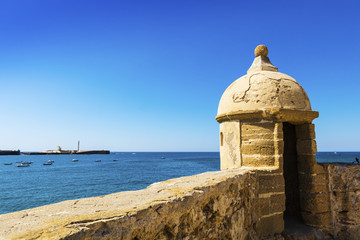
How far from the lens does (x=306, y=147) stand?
4258 mm

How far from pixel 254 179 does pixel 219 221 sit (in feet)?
4.22

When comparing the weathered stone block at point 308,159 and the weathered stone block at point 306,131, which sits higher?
the weathered stone block at point 306,131

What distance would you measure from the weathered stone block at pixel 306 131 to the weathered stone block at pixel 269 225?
1.48 meters

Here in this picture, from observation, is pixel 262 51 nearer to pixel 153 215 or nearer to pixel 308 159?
pixel 308 159

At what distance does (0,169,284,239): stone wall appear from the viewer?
47.7 inches

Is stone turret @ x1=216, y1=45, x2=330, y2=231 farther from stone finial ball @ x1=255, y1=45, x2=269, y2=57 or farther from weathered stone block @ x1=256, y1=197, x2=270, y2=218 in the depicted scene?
stone finial ball @ x1=255, y1=45, x2=269, y2=57

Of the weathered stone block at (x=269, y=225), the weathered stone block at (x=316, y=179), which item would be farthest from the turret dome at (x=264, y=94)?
the weathered stone block at (x=269, y=225)

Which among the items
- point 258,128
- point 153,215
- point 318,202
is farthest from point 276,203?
point 153,215

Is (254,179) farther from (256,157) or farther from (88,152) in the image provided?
(88,152)

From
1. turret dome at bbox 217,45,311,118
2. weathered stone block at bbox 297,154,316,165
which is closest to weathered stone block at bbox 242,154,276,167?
turret dome at bbox 217,45,311,118

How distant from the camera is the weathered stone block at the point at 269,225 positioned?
11.5 ft

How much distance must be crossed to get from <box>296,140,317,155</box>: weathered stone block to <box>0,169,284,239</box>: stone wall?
1594 millimetres

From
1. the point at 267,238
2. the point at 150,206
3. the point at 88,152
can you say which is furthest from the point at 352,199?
the point at 88,152

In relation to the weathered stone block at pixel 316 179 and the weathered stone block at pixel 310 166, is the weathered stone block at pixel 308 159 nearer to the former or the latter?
the weathered stone block at pixel 310 166
